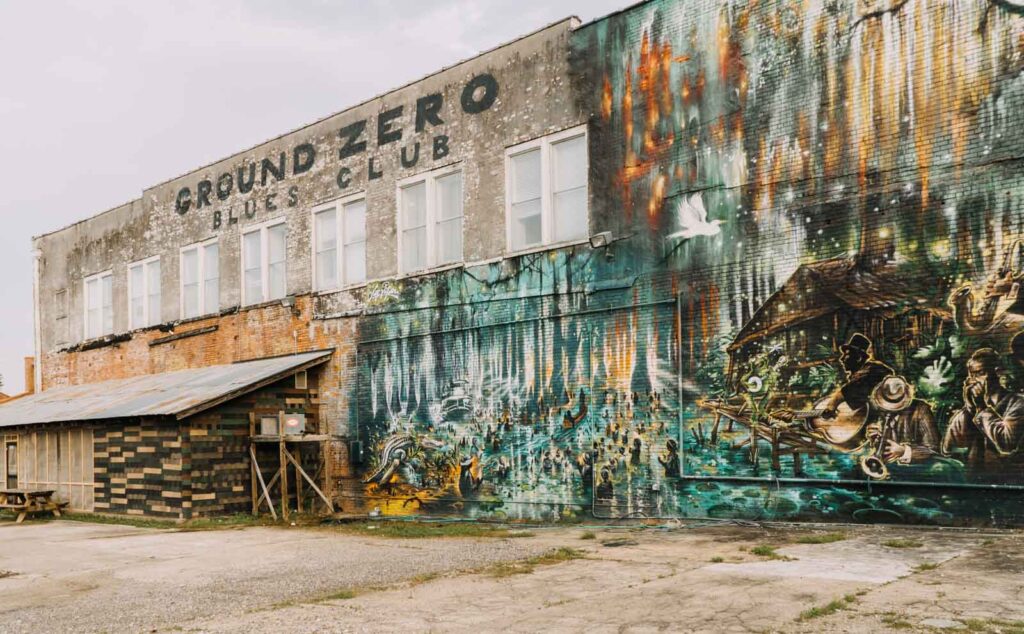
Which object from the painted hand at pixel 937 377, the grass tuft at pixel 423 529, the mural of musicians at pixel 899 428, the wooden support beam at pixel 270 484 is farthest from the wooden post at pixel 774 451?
the wooden support beam at pixel 270 484

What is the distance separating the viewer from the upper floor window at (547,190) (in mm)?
14555

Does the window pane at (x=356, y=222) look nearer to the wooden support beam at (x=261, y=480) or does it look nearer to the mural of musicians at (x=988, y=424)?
the wooden support beam at (x=261, y=480)

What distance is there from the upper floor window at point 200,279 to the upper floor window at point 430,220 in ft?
19.7

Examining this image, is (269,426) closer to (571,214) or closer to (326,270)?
(326,270)

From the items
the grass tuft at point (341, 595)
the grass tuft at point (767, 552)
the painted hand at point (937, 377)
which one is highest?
the painted hand at point (937, 377)

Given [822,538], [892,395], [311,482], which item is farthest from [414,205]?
[822,538]

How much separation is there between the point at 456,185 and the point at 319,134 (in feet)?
12.9

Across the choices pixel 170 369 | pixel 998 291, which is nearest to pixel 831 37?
pixel 998 291

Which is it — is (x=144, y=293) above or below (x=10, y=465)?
above

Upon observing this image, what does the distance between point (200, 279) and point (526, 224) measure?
9.65 meters

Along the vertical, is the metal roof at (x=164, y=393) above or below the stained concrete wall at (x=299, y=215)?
below

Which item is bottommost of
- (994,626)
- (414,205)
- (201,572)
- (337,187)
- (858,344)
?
(201,572)

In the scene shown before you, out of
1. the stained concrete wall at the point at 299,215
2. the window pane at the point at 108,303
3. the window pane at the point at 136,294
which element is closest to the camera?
the stained concrete wall at the point at 299,215

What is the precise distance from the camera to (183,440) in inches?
645
